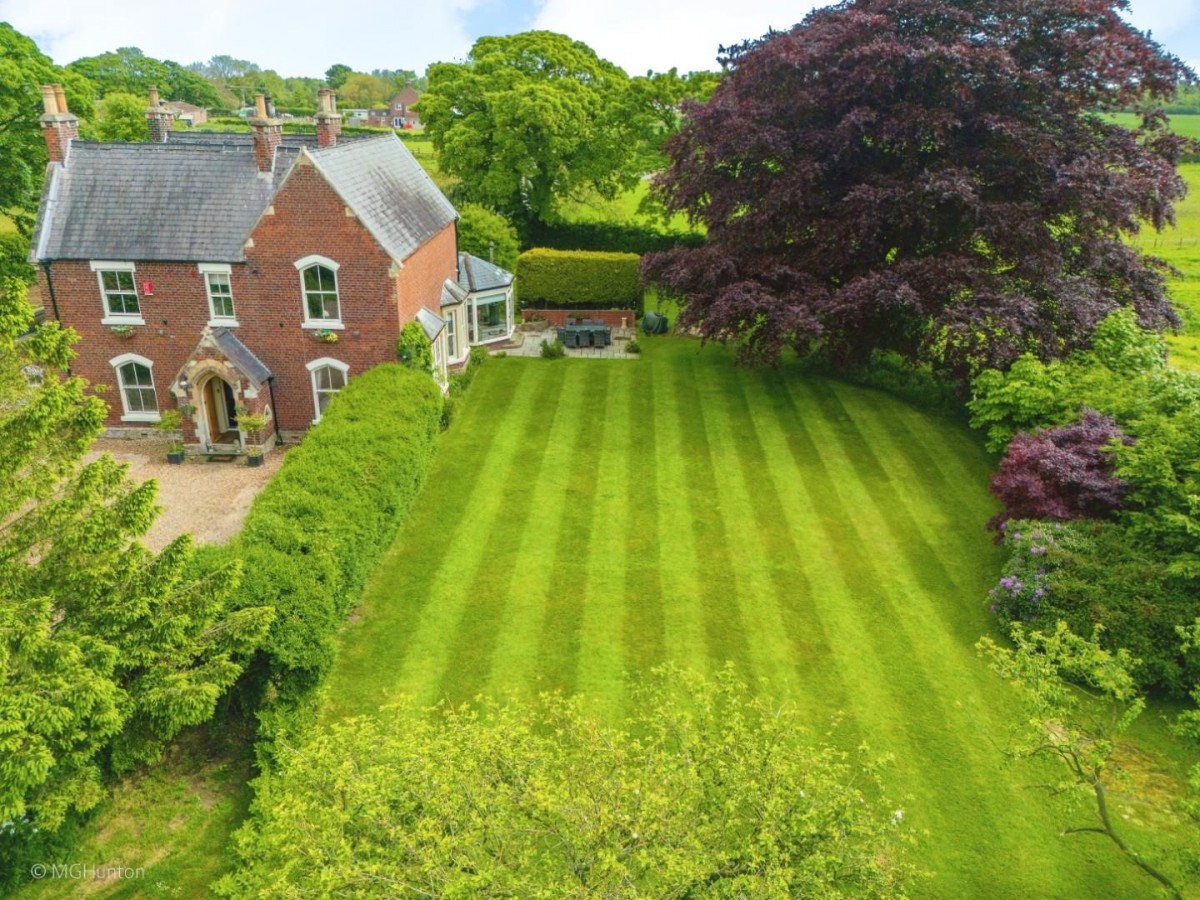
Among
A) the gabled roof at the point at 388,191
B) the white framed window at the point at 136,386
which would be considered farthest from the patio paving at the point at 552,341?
the white framed window at the point at 136,386

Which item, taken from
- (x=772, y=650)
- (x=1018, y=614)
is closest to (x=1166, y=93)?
(x=1018, y=614)

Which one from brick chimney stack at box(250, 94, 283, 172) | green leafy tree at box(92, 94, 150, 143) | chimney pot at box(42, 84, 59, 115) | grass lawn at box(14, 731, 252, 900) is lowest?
grass lawn at box(14, 731, 252, 900)

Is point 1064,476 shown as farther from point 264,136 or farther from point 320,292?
point 264,136

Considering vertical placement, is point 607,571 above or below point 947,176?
below

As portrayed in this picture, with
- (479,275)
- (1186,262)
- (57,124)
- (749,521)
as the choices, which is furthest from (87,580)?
(1186,262)

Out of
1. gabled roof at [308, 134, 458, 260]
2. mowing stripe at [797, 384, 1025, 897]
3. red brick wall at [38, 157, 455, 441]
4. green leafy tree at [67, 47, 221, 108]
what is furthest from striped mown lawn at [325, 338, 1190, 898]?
green leafy tree at [67, 47, 221, 108]

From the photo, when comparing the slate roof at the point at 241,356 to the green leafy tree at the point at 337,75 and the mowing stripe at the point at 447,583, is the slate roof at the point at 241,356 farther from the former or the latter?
the green leafy tree at the point at 337,75

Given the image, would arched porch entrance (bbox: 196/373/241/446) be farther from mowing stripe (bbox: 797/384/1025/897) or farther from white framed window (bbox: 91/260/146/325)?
mowing stripe (bbox: 797/384/1025/897)
